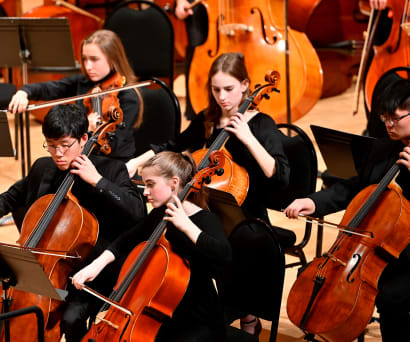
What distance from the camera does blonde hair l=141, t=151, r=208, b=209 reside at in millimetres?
2143

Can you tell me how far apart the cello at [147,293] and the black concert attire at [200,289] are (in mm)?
39

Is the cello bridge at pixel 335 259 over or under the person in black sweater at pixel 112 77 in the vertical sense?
under

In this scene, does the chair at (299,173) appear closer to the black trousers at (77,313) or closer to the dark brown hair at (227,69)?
the dark brown hair at (227,69)

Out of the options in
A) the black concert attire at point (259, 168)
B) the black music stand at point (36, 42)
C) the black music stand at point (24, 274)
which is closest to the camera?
the black music stand at point (24, 274)

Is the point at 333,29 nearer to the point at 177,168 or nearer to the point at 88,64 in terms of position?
the point at 88,64

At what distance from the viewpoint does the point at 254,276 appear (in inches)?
85.0

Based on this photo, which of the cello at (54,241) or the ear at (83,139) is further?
the ear at (83,139)

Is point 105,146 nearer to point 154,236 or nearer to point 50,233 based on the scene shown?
point 50,233

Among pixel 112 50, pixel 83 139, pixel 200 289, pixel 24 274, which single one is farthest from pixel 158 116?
pixel 24 274

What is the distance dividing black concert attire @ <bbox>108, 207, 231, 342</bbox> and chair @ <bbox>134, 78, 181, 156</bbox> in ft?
4.26

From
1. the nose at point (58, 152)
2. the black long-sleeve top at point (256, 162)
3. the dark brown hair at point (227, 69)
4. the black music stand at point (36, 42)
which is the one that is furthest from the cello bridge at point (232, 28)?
the nose at point (58, 152)

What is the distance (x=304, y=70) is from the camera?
162 inches

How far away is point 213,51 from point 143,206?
1.89 metres

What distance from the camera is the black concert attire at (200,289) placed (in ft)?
6.73
